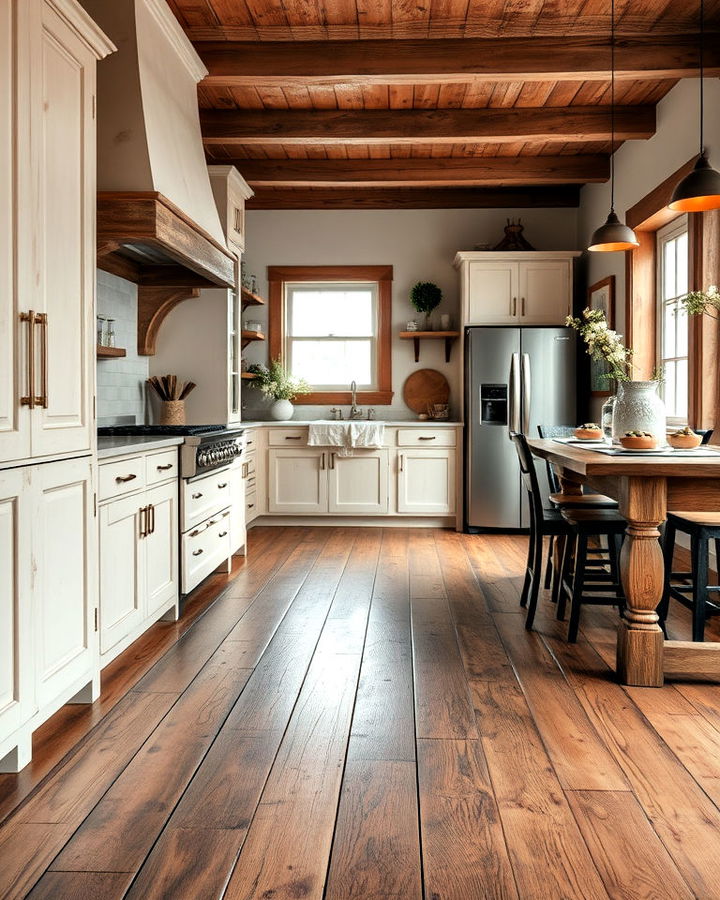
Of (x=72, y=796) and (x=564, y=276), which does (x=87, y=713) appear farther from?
(x=564, y=276)

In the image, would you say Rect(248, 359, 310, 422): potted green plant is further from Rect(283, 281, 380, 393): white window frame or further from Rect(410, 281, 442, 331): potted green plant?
Rect(410, 281, 442, 331): potted green plant

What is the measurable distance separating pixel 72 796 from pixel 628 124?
5.00 m

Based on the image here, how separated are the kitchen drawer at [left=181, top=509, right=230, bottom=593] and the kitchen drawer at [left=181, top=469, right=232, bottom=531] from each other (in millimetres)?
46

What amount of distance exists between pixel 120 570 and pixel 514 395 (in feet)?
12.8

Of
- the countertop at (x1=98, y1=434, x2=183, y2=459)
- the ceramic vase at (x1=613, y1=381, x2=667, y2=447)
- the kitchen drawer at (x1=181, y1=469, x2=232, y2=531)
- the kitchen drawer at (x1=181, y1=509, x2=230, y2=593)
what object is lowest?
the kitchen drawer at (x1=181, y1=509, x2=230, y2=593)

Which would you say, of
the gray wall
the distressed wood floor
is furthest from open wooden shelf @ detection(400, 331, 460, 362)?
the distressed wood floor

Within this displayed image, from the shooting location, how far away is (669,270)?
205 inches

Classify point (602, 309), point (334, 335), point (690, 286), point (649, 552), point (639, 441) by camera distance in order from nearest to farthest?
point (649, 552)
point (639, 441)
point (690, 286)
point (602, 309)
point (334, 335)

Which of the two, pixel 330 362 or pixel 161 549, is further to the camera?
pixel 330 362

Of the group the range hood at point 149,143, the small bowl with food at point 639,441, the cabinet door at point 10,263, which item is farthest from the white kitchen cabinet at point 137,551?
the small bowl with food at point 639,441

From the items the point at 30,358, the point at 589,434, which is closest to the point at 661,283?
the point at 589,434

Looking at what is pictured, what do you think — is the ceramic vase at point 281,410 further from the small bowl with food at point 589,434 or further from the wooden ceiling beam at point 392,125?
the small bowl with food at point 589,434

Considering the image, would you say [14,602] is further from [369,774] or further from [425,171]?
[425,171]

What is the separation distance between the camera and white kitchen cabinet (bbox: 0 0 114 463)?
202 centimetres
